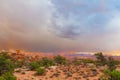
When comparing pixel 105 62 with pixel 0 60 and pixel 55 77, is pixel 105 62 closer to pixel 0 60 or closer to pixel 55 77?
pixel 55 77

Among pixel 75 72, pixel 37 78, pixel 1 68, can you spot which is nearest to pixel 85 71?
pixel 75 72

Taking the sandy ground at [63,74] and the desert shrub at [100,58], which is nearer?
the sandy ground at [63,74]

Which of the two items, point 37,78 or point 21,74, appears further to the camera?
point 21,74

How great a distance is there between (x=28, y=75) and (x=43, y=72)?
2.54 m

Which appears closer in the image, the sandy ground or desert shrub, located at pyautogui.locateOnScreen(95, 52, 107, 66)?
the sandy ground

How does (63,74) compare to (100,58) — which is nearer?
(63,74)

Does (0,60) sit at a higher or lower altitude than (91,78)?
higher

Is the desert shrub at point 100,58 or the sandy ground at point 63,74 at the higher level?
the desert shrub at point 100,58

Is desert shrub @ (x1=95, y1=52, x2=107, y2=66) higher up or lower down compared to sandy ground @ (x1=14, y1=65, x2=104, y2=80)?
higher up

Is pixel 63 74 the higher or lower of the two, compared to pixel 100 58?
lower

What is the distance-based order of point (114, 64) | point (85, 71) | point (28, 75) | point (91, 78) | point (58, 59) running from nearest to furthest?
point (91, 78) → point (28, 75) → point (85, 71) → point (114, 64) → point (58, 59)

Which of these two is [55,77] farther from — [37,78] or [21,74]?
[21,74]

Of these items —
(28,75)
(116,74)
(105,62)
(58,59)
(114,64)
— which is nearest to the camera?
(116,74)

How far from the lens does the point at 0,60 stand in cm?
4800
